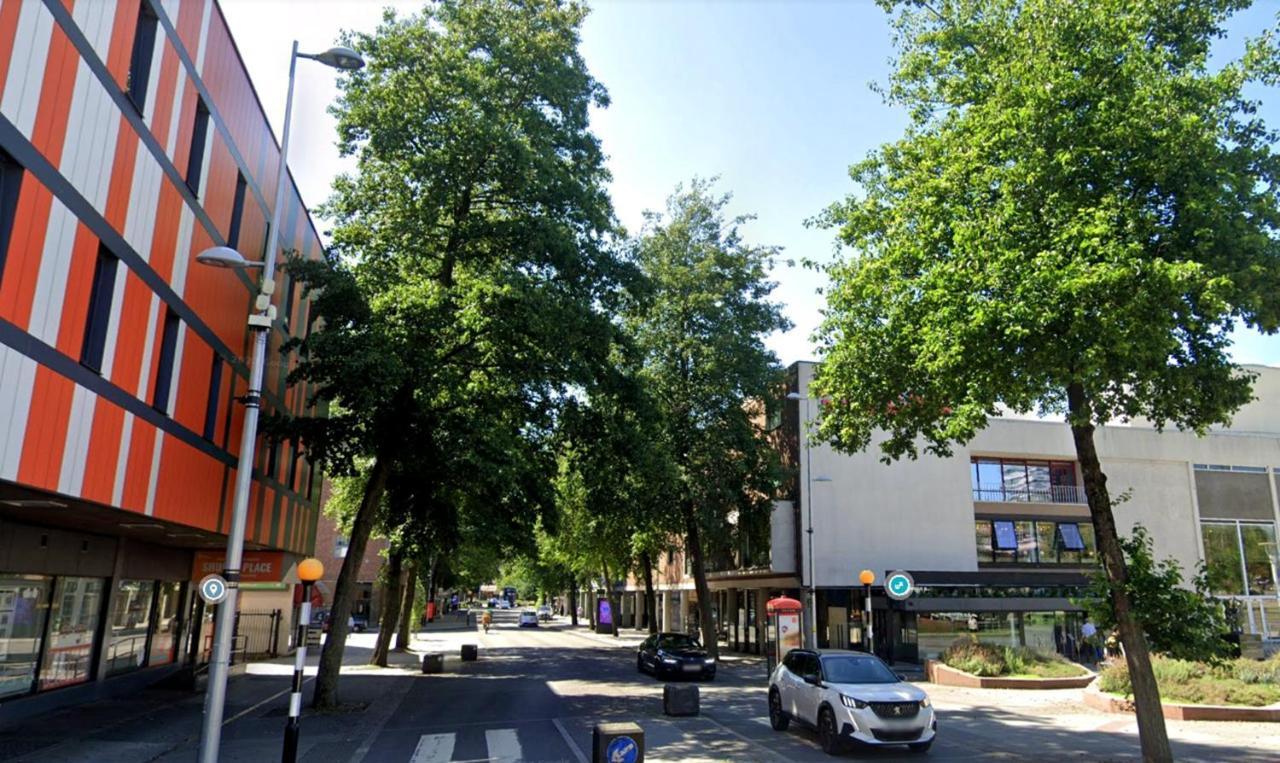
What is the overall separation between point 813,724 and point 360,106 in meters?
15.7

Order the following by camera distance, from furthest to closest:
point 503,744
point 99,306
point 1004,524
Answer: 1. point 1004,524
2. point 503,744
3. point 99,306

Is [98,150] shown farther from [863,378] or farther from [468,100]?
[863,378]

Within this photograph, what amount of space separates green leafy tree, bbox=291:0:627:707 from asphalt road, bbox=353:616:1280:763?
384 centimetres

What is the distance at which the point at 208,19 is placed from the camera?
14.5 metres

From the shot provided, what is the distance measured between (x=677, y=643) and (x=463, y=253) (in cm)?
1567

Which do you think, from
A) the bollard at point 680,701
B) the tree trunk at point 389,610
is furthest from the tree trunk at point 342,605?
the tree trunk at point 389,610

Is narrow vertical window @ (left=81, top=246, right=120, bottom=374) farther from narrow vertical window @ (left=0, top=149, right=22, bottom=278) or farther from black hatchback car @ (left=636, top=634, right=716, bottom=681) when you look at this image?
black hatchback car @ (left=636, top=634, right=716, bottom=681)

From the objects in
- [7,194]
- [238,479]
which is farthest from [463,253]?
[7,194]

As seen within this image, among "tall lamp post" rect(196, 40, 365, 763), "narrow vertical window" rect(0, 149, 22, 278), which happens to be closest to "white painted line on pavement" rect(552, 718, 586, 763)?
"tall lamp post" rect(196, 40, 365, 763)

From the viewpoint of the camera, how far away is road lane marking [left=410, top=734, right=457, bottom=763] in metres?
12.7

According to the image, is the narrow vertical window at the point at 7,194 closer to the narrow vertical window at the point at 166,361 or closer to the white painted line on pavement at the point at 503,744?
the narrow vertical window at the point at 166,361

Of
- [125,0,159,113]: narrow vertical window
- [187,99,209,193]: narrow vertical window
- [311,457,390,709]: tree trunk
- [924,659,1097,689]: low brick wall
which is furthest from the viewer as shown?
[924,659,1097,689]: low brick wall

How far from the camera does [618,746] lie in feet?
32.4

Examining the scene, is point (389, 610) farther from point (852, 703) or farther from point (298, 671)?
point (852, 703)
